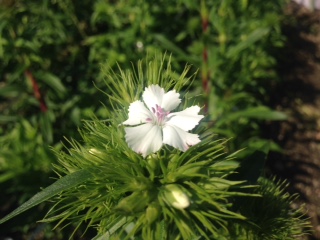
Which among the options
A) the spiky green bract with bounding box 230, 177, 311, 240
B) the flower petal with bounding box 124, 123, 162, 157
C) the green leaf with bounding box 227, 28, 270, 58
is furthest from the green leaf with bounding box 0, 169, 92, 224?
the green leaf with bounding box 227, 28, 270, 58

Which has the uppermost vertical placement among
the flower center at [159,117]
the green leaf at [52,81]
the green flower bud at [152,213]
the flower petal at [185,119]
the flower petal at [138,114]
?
A: the green leaf at [52,81]

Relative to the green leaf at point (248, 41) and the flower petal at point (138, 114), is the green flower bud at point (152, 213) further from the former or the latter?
the green leaf at point (248, 41)

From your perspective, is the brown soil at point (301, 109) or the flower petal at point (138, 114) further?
the brown soil at point (301, 109)

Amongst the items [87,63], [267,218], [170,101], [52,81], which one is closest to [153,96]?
[170,101]

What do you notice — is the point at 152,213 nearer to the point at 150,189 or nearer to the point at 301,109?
the point at 150,189

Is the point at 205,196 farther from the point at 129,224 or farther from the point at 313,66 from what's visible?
the point at 313,66

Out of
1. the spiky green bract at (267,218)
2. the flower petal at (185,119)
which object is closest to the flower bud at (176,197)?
the flower petal at (185,119)
